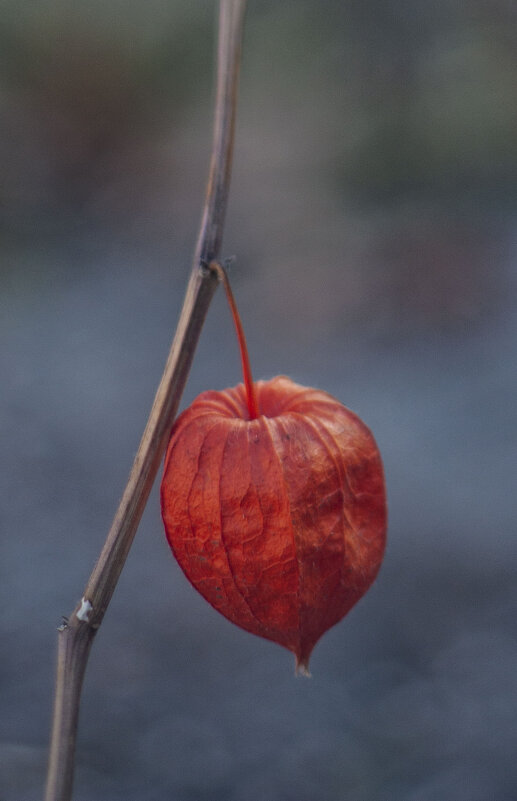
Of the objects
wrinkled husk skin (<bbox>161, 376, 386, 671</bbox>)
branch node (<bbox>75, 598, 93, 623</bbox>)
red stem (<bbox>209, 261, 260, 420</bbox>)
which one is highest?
red stem (<bbox>209, 261, 260, 420</bbox>)

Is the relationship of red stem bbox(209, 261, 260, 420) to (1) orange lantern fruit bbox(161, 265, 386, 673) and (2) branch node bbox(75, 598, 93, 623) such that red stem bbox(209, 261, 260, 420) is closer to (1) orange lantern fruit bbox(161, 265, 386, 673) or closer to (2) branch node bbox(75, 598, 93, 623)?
(1) orange lantern fruit bbox(161, 265, 386, 673)

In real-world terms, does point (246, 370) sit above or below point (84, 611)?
above

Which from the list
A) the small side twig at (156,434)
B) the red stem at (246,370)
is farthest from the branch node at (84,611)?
the red stem at (246,370)

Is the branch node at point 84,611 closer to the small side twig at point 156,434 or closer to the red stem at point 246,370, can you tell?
the small side twig at point 156,434

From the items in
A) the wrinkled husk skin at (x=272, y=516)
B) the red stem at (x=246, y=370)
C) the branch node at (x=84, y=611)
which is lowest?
the branch node at (x=84, y=611)

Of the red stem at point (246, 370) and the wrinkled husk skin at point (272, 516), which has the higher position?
the red stem at point (246, 370)

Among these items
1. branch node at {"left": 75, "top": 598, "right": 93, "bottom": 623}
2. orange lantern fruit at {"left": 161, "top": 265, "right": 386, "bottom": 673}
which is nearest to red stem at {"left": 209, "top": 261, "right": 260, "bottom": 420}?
orange lantern fruit at {"left": 161, "top": 265, "right": 386, "bottom": 673}
